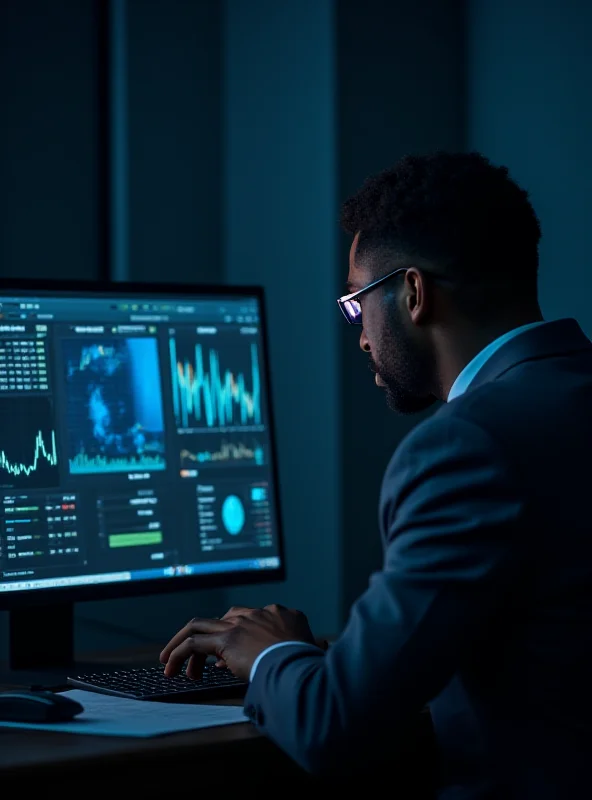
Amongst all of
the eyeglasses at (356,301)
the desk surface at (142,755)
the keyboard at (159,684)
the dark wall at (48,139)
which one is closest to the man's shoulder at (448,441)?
the eyeglasses at (356,301)

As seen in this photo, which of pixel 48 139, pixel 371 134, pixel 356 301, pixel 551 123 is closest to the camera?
pixel 356 301

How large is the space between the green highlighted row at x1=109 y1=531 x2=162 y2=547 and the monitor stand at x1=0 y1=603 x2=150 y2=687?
0.48ft

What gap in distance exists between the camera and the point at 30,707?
1.20 m

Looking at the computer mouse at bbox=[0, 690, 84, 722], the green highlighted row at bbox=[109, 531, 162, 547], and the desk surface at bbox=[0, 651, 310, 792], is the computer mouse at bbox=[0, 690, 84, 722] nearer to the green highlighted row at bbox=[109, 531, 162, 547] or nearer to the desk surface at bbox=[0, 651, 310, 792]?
the desk surface at bbox=[0, 651, 310, 792]

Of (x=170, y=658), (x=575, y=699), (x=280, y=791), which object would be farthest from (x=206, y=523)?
(x=575, y=699)

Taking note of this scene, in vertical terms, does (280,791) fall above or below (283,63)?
below

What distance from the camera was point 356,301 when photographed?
1364 millimetres

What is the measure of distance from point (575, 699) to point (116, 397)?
0.88 metres

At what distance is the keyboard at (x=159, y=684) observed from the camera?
136cm

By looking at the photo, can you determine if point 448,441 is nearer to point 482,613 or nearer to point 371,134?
point 482,613

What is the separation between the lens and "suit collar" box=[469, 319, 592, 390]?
1.18 metres

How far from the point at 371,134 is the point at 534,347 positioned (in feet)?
4.14

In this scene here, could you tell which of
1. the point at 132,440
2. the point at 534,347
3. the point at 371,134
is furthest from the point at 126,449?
the point at 371,134

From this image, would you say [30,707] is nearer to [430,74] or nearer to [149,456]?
[149,456]
